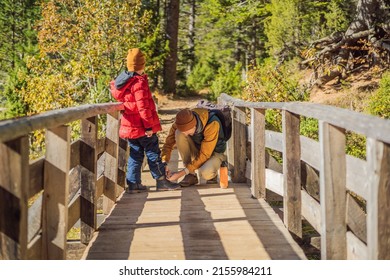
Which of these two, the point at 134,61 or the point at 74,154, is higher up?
the point at 134,61

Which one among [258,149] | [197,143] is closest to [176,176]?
[197,143]

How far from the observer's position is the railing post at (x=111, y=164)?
5715 mm

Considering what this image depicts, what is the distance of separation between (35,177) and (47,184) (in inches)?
6.4

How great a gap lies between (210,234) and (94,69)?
406 inches

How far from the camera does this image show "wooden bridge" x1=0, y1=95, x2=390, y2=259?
254cm

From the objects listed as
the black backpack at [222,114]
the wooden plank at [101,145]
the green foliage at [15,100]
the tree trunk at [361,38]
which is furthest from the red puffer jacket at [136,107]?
the green foliage at [15,100]

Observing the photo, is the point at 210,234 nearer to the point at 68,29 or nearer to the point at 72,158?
the point at 72,158

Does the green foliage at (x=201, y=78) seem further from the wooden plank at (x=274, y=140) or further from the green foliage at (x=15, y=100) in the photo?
the wooden plank at (x=274, y=140)

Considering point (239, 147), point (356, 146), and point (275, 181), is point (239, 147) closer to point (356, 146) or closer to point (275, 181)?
point (275, 181)

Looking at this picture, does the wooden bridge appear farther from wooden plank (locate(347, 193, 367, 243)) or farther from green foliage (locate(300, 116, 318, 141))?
green foliage (locate(300, 116, 318, 141))

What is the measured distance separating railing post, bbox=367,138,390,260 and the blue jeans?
3944 millimetres

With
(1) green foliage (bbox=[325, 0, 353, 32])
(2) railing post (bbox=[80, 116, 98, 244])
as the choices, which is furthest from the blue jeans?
(1) green foliage (bbox=[325, 0, 353, 32])

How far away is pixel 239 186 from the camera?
6.68 metres

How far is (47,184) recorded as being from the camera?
10.7 ft
